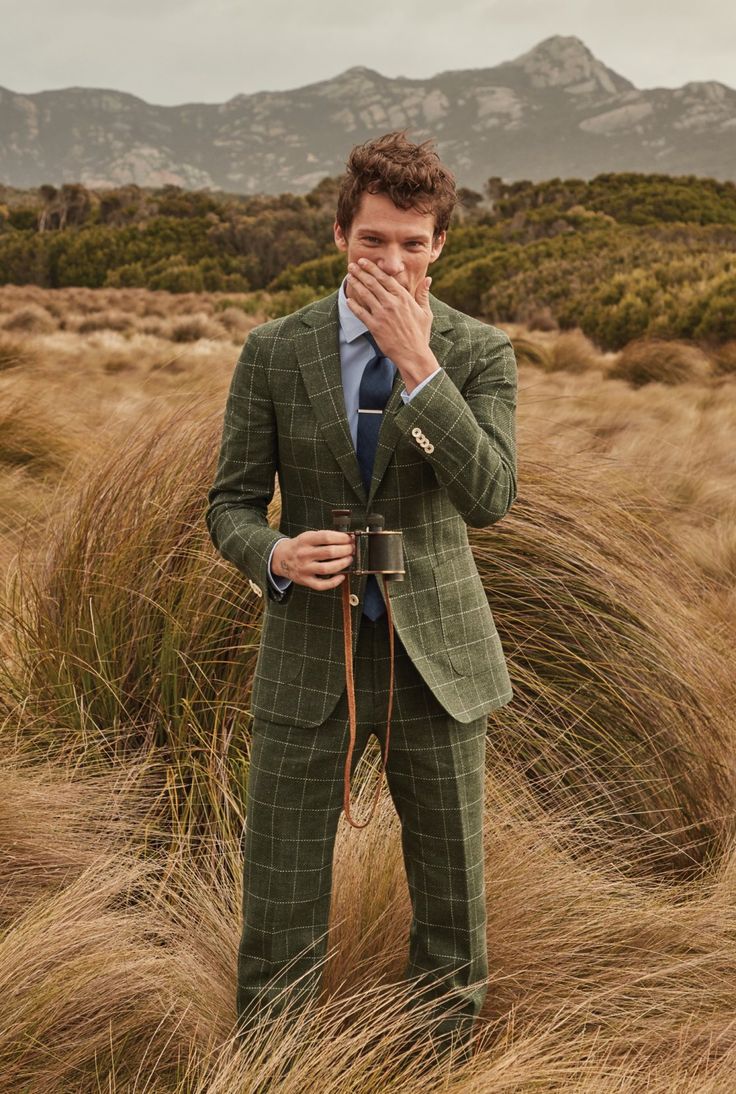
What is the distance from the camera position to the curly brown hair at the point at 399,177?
5.11 feet

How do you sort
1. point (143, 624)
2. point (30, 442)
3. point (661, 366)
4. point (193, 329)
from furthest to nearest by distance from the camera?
point (193, 329), point (661, 366), point (30, 442), point (143, 624)

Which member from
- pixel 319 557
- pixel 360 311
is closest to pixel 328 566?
pixel 319 557

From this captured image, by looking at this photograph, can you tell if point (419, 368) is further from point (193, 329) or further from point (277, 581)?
point (193, 329)

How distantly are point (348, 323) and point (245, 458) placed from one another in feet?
0.94

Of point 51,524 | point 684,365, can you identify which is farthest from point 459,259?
point 51,524

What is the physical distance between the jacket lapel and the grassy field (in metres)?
0.97

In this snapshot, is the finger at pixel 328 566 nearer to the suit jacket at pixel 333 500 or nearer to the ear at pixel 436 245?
the suit jacket at pixel 333 500

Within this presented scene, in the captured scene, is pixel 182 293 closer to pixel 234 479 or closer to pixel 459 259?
pixel 459 259

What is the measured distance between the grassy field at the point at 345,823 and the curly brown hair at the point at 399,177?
4.50 ft

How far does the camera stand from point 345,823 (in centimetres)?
256

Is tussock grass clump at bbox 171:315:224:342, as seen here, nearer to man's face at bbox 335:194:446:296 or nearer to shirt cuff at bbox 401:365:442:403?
man's face at bbox 335:194:446:296

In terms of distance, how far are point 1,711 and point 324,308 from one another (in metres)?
2.06

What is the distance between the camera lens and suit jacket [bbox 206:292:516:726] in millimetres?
1671

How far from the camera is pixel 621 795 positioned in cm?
288
